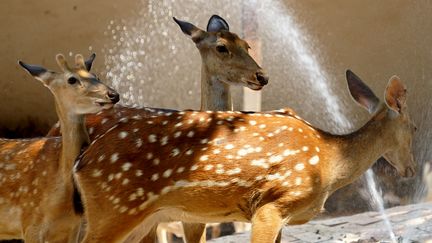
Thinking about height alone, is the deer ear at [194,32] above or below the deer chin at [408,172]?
above

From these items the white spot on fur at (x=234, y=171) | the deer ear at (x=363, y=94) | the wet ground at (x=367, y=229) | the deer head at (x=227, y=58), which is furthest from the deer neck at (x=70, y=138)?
the wet ground at (x=367, y=229)

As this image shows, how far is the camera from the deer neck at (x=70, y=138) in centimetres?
580

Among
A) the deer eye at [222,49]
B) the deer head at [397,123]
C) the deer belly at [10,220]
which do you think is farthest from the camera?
the deer eye at [222,49]

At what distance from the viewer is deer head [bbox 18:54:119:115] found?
569 cm

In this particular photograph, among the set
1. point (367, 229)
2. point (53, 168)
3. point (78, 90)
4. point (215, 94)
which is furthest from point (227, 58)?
point (367, 229)

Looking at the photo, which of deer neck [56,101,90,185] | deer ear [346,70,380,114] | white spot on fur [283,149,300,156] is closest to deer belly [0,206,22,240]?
deer neck [56,101,90,185]

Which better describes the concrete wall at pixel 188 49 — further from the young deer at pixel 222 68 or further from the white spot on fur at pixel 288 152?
the white spot on fur at pixel 288 152

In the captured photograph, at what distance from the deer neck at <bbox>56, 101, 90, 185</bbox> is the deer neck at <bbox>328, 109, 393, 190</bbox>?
4.87 ft

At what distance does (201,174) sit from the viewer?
5141 millimetres

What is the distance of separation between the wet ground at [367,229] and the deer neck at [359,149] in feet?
4.77

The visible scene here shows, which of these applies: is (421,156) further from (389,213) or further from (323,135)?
(323,135)

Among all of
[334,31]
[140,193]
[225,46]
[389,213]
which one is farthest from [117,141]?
[334,31]

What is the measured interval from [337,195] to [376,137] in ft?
16.2

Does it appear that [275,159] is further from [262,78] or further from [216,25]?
[216,25]
